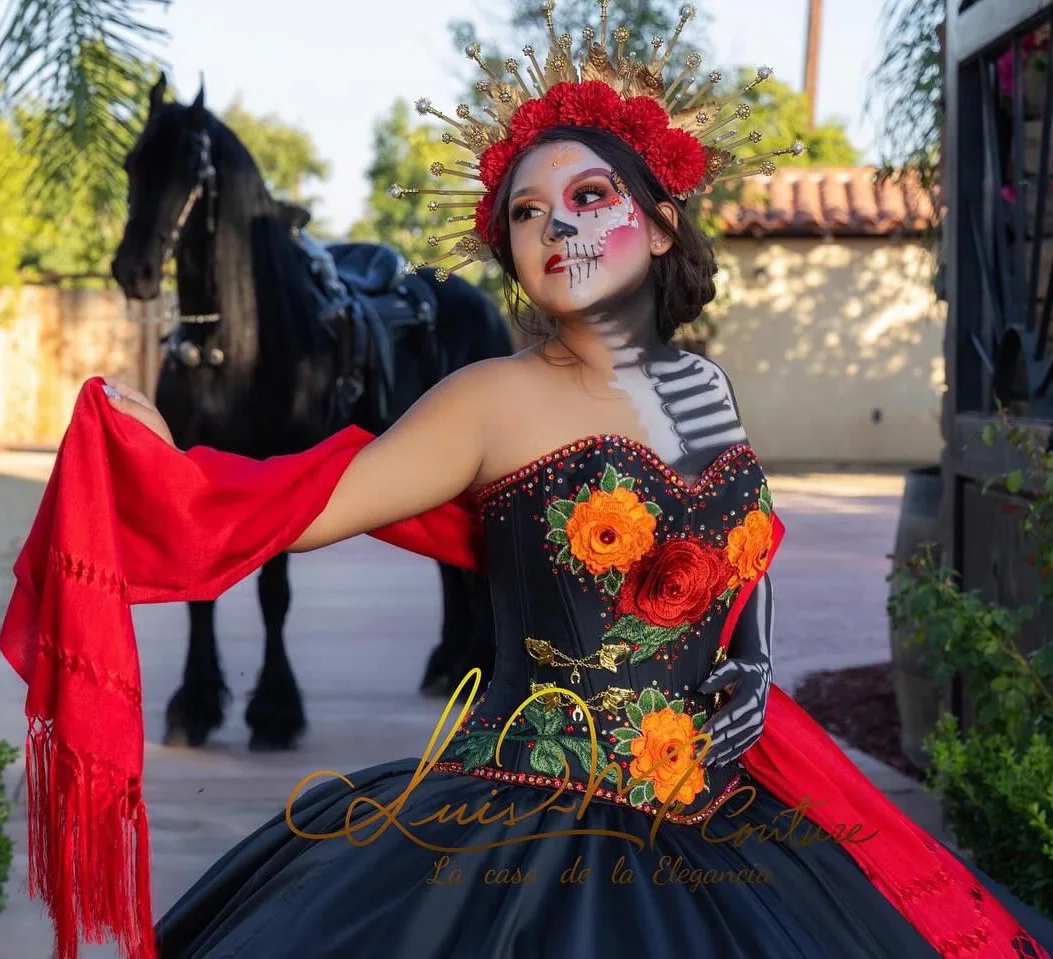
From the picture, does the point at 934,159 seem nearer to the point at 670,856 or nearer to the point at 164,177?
the point at 164,177

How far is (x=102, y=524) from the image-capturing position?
218cm

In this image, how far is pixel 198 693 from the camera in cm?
A: 564

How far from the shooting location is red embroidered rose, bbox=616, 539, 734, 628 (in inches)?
89.4

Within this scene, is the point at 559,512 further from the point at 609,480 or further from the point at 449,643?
the point at 449,643

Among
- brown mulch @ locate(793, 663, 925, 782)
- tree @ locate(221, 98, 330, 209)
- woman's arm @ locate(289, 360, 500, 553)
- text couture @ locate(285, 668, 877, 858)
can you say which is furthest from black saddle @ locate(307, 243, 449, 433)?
tree @ locate(221, 98, 330, 209)

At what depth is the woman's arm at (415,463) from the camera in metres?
2.36

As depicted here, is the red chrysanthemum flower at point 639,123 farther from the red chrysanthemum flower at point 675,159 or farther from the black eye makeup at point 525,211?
the black eye makeup at point 525,211

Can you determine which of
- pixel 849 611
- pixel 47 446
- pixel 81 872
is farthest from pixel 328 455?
pixel 47 446

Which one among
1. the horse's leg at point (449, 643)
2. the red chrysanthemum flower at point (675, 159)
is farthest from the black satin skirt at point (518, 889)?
the horse's leg at point (449, 643)

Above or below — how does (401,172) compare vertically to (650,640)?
above

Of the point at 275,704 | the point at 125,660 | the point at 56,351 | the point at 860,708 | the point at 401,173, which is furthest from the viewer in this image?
the point at 401,173

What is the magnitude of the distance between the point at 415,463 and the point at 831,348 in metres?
16.9

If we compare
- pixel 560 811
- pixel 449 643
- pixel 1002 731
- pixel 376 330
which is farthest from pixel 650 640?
pixel 449 643

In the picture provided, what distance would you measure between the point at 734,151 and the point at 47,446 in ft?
62.8
